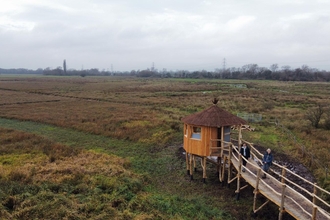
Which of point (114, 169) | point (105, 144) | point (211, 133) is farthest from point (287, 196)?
point (105, 144)

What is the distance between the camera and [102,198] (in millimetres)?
14117

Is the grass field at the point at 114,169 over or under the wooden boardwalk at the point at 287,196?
under

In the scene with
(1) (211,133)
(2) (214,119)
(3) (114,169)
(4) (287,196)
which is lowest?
(3) (114,169)

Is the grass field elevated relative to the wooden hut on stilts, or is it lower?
lower

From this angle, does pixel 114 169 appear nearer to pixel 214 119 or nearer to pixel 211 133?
pixel 211 133

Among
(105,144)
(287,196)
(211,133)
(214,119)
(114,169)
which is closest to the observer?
(287,196)

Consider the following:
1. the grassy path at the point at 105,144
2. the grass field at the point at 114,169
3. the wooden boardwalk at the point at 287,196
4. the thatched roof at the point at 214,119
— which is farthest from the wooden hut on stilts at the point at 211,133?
the grassy path at the point at 105,144

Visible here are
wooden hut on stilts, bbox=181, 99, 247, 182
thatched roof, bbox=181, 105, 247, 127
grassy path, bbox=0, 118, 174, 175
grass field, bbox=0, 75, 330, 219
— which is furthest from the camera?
grassy path, bbox=0, 118, 174, 175

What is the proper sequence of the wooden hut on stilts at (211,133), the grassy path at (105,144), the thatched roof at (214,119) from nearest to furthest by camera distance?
1. the thatched roof at (214,119)
2. the wooden hut on stilts at (211,133)
3. the grassy path at (105,144)

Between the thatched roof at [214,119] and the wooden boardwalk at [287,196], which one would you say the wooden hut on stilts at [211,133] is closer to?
the thatched roof at [214,119]

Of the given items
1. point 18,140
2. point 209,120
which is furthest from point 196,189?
point 18,140

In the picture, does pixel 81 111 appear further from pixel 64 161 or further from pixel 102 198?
pixel 102 198

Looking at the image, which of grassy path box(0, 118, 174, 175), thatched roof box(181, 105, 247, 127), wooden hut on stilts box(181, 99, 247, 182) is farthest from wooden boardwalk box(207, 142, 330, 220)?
grassy path box(0, 118, 174, 175)

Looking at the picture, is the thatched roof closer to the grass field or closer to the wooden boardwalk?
the wooden boardwalk
